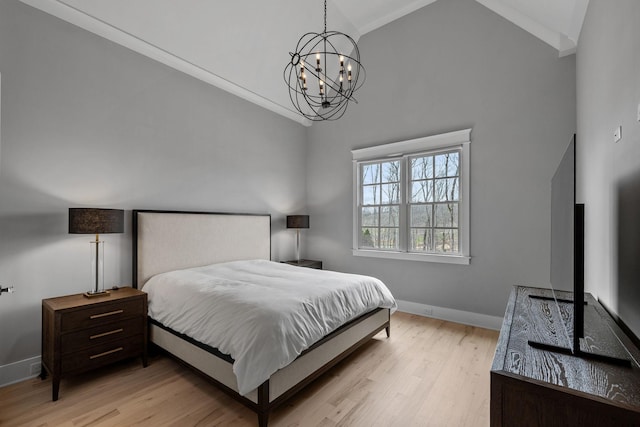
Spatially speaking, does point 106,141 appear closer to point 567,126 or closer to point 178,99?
point 178,99

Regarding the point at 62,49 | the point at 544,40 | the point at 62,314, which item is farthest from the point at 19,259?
the point at 544,40

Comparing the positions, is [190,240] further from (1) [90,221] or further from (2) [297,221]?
(2) [297,221]

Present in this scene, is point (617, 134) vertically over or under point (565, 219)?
over

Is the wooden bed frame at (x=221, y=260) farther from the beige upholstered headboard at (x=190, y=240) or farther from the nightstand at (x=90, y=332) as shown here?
the nightstand at (x=90, y=332)

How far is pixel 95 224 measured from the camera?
2.43 meters

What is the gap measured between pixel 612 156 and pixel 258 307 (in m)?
2.36

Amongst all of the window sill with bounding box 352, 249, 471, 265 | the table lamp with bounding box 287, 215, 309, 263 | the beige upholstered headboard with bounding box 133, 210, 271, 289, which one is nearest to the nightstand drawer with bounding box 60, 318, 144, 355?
the beige upholstered headboard with bounding box 133, 210, 271, 289

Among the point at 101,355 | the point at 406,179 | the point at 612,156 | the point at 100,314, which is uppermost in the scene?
the point at 406,179

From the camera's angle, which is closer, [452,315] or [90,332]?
[90,332]

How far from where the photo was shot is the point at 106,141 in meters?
2.92

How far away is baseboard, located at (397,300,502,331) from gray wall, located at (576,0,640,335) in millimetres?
1273

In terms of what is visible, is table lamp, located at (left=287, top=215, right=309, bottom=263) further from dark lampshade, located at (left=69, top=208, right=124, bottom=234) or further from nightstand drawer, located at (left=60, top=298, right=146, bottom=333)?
dark lampshade, located at (left=69, top=208, right=124, bottom=234)

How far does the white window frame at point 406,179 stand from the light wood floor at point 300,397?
50.7 inches

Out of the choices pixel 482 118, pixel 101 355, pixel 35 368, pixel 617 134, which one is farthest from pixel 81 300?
pixel 482 118
